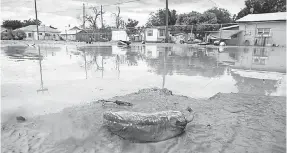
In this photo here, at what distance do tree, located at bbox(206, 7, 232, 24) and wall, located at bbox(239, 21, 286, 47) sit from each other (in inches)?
810

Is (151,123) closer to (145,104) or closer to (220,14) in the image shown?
(145,104)

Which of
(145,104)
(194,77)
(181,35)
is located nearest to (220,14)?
(181,35)

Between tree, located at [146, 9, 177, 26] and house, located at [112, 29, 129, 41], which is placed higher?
tree, located at [146, 9, 177, 26]

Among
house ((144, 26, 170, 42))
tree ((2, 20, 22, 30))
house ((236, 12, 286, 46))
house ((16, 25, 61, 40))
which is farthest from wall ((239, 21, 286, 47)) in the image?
tree ((2, 20, 22, 30))

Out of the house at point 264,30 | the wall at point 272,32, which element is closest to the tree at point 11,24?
the house at point 264,30

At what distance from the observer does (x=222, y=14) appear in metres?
53.5

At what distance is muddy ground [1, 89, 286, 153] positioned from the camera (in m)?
2.65

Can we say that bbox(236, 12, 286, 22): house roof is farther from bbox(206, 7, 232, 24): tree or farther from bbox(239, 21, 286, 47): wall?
bbox(206, 7, 232, 24): tree

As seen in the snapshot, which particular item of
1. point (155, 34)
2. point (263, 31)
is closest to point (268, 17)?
point (263, 31)

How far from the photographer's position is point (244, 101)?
441 centimetres

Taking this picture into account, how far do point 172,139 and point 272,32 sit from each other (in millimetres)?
32831

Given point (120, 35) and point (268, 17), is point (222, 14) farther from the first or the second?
point (120, 35)

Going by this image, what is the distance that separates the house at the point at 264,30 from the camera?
29484mm

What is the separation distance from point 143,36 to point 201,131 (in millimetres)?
41485
